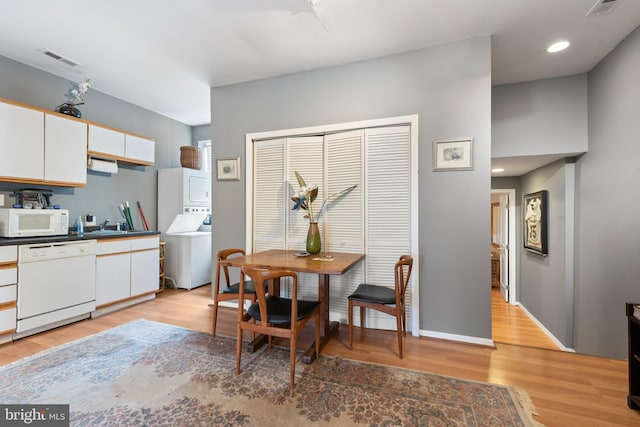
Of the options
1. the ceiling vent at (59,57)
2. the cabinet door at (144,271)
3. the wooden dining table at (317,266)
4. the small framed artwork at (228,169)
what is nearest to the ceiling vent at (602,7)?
the wooden dining table at (317,266)

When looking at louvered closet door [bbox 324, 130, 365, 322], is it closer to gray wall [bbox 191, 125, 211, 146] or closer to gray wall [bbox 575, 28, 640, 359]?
gray wall [bbox 575, 28, 640, 359]

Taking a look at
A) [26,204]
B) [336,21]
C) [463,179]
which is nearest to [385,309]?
[463,179]

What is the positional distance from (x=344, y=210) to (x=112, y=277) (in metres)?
2.91

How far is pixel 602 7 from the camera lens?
2.15 metres

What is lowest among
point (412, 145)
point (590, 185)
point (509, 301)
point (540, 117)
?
point (509, 301)

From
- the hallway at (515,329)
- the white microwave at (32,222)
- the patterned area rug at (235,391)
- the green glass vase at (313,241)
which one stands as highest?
the white microwave at (32,222)

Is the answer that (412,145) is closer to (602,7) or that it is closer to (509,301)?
(602,7)

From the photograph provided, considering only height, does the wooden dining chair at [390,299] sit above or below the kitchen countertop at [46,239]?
below

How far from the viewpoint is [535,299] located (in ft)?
14.7

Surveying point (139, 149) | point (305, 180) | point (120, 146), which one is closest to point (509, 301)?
point (305, 180)

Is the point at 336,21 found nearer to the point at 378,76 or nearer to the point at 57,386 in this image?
the point at 378,76

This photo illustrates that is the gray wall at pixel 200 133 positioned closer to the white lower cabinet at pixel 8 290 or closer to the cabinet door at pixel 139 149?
the cabinet door at pixel 139 149

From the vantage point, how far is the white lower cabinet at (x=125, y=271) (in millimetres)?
3238

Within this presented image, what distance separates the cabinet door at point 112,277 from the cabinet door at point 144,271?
0.22 feet
